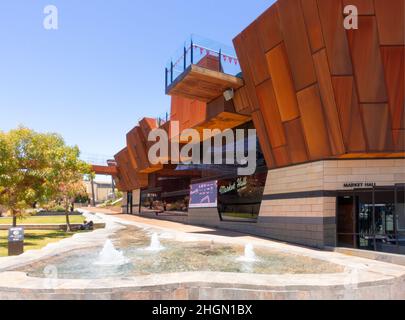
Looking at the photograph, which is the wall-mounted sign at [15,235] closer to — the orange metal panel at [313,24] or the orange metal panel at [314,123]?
the orange metal panel at [314,123]

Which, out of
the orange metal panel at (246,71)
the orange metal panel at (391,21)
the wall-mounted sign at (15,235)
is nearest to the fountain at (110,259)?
the wall-mounted sign at (15,235)

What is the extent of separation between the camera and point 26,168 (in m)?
22.8

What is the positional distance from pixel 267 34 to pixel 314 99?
428cm

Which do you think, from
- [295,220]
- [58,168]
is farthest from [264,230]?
[58,168]

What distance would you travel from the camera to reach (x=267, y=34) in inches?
700

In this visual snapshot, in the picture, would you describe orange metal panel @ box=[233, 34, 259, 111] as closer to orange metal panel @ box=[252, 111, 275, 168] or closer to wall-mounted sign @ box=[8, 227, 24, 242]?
orange metal panel @ box=[252, 111, 275, 168]

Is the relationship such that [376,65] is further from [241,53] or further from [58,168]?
[58,168]

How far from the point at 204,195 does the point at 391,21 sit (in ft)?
61.3

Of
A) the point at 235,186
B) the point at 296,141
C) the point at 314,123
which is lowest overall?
the point at 235,186

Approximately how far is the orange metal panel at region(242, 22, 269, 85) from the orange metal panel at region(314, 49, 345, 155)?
12.1 ft

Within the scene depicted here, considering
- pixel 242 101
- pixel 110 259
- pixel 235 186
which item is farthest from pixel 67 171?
pixel 110 259

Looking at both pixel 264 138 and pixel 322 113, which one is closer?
pixel 322 113

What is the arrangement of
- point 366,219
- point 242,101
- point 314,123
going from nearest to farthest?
1. point 366,219
2. point 314,123
3. point 242,101

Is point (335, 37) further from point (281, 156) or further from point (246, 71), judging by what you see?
point (281, 156)
